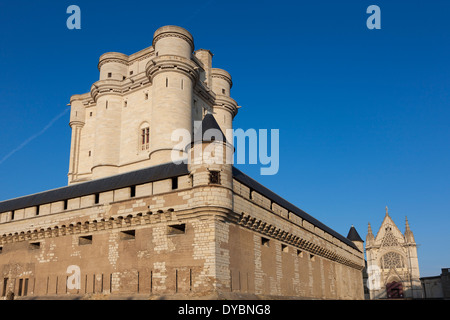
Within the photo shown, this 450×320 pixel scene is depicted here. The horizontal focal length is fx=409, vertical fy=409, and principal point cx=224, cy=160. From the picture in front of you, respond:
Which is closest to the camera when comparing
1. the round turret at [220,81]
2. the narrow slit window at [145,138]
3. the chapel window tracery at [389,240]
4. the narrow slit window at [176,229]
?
the narrow slit window at [176,229]

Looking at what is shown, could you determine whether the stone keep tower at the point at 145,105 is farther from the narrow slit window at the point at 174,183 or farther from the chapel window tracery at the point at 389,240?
the chapel window tracery at the point at 389,240

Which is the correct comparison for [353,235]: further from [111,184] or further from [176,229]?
[111,184]

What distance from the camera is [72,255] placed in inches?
934

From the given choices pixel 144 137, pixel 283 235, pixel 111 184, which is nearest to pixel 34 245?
pixel 111 184

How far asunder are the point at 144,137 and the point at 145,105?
9.99ft

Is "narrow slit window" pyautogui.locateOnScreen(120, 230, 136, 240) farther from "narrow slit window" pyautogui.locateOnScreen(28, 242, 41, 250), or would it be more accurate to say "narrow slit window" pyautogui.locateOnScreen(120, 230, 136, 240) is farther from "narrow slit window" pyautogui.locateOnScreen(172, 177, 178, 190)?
"narrow slit window" pyautogui.locateOnScreen(28, 242, 41, 250)

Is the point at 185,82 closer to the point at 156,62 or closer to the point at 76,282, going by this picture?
the point at 156,62

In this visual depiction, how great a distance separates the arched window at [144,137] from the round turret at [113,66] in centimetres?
655

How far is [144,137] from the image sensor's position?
3625cm

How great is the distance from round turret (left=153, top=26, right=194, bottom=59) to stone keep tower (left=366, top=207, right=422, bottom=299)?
47219 millimetres

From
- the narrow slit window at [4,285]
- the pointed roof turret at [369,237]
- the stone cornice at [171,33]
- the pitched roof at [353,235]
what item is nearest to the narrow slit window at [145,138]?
the stone cornice at [171,33]

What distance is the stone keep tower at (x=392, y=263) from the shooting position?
205 feet
